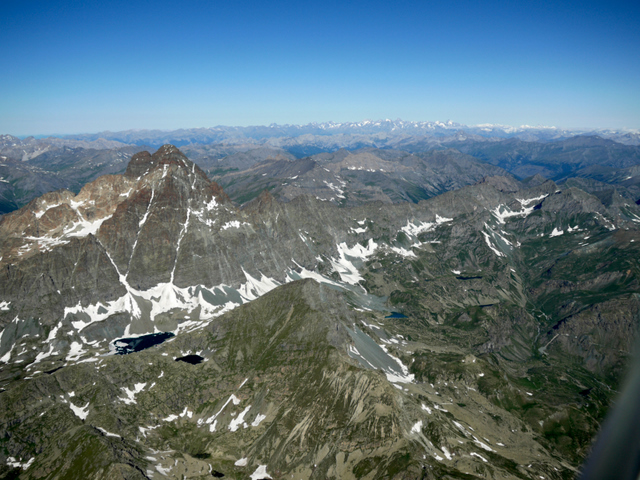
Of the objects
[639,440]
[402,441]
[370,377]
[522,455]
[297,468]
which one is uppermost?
[639,440]

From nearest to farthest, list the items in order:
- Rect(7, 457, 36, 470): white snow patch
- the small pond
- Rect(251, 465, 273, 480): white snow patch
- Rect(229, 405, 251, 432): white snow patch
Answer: Rect(7, 457, 36, 470): white snow patch
Rect(251, 465, 273, 480): white snow patch
Rect(229, 405, 251, 432): white snow patch
the small pond

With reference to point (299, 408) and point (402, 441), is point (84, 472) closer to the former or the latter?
point (299, 408)

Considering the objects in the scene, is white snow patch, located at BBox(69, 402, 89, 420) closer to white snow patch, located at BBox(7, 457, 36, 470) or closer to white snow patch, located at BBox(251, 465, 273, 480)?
white snow patch, located at BBox(7, 457, 36, 470)

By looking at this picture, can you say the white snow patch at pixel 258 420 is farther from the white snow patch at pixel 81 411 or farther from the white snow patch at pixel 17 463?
the white snow patch at pixel 17 463

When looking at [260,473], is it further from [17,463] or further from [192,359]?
[17,463]

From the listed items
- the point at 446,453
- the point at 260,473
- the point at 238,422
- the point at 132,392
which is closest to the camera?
the point at 446,453

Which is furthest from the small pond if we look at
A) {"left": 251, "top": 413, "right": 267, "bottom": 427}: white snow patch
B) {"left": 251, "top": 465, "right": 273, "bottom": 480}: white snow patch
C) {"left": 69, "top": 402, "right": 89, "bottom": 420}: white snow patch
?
{"left": 251, "top": 465, "right": 273, "bottom": 480}: white snow patch

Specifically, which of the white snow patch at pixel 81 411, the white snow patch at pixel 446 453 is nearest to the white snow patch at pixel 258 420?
the white snow patch at pixel 81 411

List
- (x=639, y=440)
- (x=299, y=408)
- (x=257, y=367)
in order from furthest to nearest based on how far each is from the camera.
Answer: (x=257, y=367), (x=299, y=408), (x=639, y=440)

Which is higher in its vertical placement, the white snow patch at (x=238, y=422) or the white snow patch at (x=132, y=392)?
the white snow patch at (x=132, y=392)

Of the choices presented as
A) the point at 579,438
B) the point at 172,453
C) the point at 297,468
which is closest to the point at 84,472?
the point at 172,453

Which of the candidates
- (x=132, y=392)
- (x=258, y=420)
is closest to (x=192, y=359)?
(x=132, y=392)
